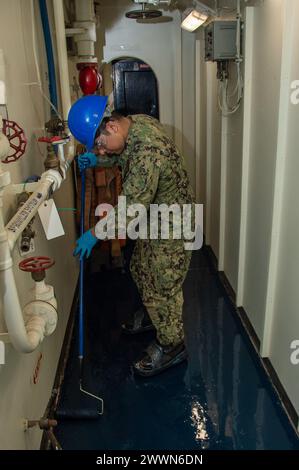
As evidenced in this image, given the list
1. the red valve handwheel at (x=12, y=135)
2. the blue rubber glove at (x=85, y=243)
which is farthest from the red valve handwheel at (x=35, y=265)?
the blue rubber glove at (x=85, y=243)

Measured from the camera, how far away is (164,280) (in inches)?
95.8

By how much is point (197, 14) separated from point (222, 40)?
74cm

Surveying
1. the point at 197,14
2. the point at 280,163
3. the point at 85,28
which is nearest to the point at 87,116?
the point at 280,163

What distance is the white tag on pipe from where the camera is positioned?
5.23 feet

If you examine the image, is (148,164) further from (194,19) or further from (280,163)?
(194,19)

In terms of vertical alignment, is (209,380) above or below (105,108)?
below

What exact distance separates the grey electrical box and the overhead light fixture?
0.54 metres

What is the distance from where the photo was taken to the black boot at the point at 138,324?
9.43ft

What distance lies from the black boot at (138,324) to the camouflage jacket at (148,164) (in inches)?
39.6
